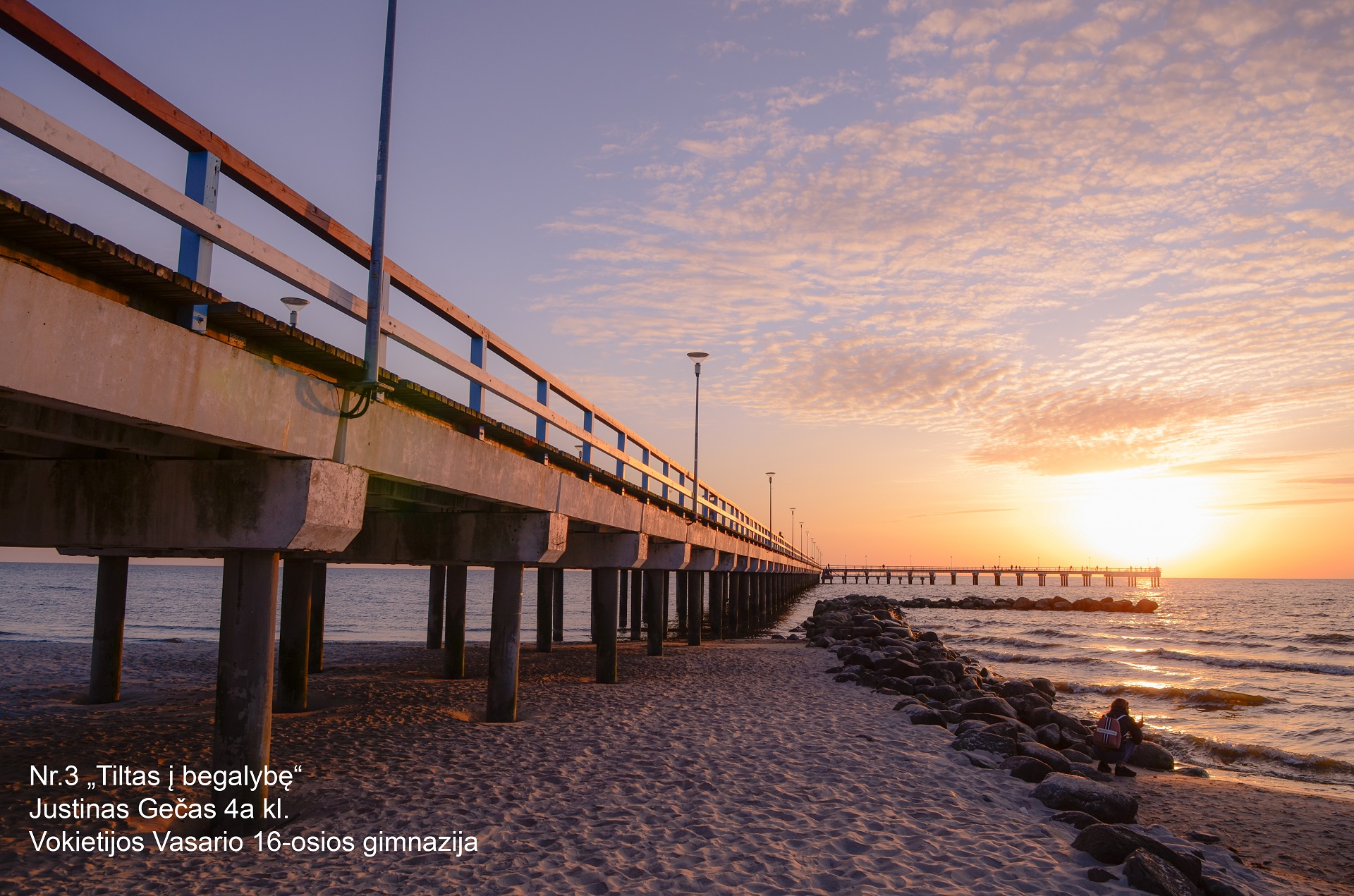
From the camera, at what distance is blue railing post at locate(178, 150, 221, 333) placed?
4.74 meters

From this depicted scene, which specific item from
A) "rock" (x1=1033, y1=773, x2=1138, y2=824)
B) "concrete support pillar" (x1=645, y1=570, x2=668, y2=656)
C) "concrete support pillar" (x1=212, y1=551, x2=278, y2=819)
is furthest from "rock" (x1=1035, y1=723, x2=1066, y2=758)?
"concrete support pillar" (x1=212, y1=551, x2=278, y2=819)

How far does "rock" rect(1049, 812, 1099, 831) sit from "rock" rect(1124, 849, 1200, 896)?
Answer: 1113 mm

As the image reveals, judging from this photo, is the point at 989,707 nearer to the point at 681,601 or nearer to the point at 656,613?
the point at 656,613

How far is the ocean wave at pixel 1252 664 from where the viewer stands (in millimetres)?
29969

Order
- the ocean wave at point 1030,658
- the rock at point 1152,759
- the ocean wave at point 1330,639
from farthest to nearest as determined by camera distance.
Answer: the ocean wave at point 1330,639 → the ocean wave at point 1030,658 → the rock at point 1152,759

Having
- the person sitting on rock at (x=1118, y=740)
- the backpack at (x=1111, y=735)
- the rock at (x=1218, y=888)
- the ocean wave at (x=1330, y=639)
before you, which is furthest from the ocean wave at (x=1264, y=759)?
the ocean wave at (x=1330, y=639)

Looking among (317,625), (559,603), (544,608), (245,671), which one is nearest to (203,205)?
(245,671)

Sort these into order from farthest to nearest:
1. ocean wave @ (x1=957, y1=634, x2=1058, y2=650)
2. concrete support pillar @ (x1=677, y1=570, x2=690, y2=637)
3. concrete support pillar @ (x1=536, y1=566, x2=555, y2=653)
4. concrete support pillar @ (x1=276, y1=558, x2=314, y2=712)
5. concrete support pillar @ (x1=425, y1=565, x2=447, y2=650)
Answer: ocean wave @ (x1=957, y1=634, x2=1058, y2=650) → concrete support pillar @ (x1=677, y1=570, x2=690, y2=637) → concrete support pillar @ (x1=425, y1=565, x2=447, y2=650) → concrete support pillar @ (x1=536, y1=566, x2=555, y2=653) → concrete support pillar @ (x1=276, y1=558, x2=314, y2=712)

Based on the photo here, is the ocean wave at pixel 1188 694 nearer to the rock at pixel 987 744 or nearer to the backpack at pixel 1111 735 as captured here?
the backpack at pixel 1111 735

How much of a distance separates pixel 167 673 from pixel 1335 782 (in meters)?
21.8

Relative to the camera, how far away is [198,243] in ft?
15.5

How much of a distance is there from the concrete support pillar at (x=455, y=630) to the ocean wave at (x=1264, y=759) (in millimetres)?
13755

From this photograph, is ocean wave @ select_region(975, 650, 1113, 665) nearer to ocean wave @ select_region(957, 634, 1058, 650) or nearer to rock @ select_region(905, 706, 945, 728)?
ocean wave @ select_region(957, 634, 1058, 650)

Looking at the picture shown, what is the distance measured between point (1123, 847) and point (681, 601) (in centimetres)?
3452
